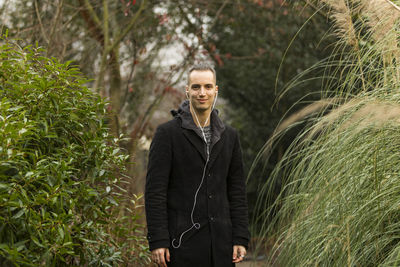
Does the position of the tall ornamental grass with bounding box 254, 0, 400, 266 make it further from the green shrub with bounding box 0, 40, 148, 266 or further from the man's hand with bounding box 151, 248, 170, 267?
the green shrub with bounding box 0, 40, 148, 266

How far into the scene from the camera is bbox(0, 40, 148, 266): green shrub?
2510mm

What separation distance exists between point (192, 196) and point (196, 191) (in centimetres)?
3

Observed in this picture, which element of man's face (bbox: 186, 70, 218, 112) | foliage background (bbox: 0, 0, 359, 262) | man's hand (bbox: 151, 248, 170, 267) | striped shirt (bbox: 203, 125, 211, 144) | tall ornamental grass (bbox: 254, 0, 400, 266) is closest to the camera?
tall ornamental grass (bbox: 254, 0, 400, 266)

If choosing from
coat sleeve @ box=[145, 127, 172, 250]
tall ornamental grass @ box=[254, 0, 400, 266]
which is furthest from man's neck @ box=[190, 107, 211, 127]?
tall ornamental grass @ box=[254, 0, 400, 266]

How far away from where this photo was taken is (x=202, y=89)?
2719 millimetres

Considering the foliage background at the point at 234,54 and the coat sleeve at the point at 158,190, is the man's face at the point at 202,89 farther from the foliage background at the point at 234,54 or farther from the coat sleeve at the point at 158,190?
the foliage background at the point at 234,54

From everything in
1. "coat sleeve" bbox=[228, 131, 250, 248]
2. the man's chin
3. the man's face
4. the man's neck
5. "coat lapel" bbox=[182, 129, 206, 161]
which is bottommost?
"coat sleeve" bbox=[228, 131, 250, 248]

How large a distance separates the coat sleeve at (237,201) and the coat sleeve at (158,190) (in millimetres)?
363

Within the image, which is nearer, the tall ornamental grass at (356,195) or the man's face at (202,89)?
the tall ornamental grass at (356,195)

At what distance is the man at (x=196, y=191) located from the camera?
2.66 meters

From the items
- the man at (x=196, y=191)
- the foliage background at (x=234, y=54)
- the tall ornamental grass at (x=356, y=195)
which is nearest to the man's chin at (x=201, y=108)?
the man at (x=196, y=191)

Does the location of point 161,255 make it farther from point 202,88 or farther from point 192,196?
point 202,88

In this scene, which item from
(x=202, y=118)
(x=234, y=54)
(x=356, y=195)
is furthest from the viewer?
(x=234, y=54)

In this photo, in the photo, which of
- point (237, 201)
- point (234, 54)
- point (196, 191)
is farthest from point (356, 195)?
point (234, 54)
